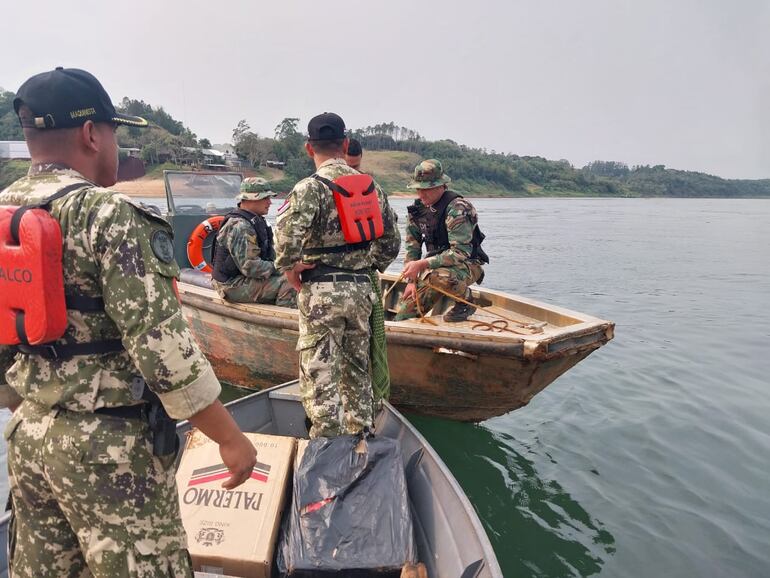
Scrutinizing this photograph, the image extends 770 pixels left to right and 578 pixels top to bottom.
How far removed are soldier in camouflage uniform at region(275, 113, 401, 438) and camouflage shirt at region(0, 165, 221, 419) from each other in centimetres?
193

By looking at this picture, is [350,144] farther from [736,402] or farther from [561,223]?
[561,223]

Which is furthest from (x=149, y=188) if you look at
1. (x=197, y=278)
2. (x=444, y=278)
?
(x=444, y=278)

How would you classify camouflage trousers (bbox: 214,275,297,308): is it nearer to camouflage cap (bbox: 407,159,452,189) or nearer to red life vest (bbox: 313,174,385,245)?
camouflage cap (bbox: 407,159,452,189)

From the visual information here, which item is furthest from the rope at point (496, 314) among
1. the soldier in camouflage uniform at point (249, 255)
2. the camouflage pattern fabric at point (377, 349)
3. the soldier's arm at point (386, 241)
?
the soldier in camouflage uniform at point (249, 255)

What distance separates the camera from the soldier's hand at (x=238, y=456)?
5.39 feet

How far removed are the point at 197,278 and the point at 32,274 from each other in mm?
5431

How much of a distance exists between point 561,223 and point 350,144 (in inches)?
1293

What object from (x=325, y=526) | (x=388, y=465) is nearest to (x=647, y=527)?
(x=388, y=465)

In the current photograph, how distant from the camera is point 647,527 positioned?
14.3 ft

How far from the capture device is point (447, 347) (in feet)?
15.4

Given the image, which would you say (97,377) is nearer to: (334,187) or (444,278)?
(334,187)

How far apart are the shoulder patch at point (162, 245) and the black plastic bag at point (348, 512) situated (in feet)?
5.70

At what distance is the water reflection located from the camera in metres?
3.98

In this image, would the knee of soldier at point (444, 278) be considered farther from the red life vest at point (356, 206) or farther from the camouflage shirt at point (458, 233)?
the red life vest at point (356, 206)
